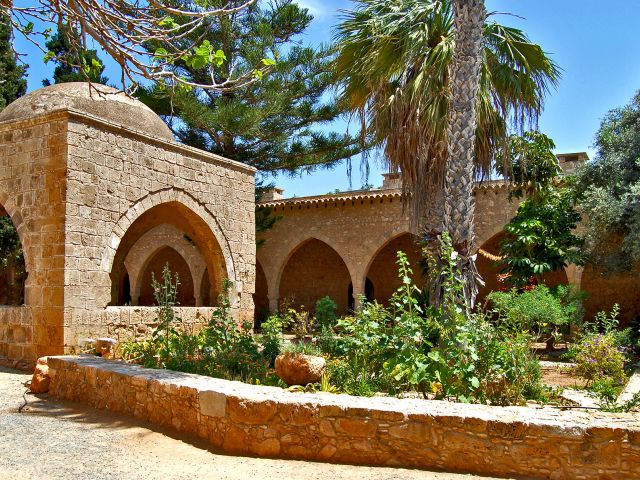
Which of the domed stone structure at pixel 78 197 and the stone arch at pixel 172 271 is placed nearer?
the domed stone structure at pixel 78 197

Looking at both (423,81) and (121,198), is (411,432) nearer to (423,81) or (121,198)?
(423,81)

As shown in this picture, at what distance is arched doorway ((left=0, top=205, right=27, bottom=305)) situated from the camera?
1386 centimetres

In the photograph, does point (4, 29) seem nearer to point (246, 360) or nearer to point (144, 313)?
point (144, 313)

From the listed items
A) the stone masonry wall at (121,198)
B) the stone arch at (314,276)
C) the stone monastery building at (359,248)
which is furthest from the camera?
the stone arch at (314,276)

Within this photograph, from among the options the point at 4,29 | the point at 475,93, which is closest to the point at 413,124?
the point at 475,93

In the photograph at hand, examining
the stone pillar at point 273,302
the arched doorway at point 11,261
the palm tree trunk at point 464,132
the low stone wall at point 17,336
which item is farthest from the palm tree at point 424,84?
the stone pillar at point 273,302

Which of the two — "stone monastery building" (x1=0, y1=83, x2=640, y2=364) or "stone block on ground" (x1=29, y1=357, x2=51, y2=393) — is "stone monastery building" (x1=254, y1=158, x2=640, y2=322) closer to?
"stone monastery building" (x1=0, y1=83, x2=640, y2=364)

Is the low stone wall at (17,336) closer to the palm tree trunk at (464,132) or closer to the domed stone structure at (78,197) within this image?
the domed stone structure at (78,197)

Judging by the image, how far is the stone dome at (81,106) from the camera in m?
8.34

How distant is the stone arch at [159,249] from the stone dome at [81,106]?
344 inches

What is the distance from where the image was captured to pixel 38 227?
24.6 ft

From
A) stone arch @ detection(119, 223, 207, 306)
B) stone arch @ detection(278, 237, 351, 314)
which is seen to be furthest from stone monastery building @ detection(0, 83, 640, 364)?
stone arch @ detection(119, 223, 207, 306)

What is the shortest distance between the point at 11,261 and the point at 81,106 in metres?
8.08

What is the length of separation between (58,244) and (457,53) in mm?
5192
